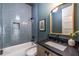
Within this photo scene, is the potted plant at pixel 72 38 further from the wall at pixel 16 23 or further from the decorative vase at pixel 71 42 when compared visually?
the wall at pixel 16 23

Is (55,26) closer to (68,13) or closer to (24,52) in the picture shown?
(68,13)

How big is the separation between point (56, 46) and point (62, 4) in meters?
0.62

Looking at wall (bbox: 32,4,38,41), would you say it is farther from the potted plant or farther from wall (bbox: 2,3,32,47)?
the potted plant

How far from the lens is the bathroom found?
4.85ft

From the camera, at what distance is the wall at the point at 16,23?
149 centimetres

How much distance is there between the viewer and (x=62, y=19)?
1544mm

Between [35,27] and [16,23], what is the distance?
0.28 m

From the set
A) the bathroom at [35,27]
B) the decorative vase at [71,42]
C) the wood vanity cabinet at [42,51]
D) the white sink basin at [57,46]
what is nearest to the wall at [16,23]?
the bathroom at [35,27]

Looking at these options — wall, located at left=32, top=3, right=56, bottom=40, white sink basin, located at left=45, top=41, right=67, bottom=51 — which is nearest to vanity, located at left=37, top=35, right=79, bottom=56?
white sink basin, located at left=45, top=41, right=67, bottom=51

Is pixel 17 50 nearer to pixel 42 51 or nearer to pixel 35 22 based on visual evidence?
pixel 42 51

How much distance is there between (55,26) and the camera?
160 centimetres

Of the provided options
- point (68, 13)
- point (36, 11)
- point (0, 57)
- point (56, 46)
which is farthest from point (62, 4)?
point (0, 57)

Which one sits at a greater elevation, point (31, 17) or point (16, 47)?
point (31, 17)

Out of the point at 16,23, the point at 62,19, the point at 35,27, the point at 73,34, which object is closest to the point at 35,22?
the point at 35,27
